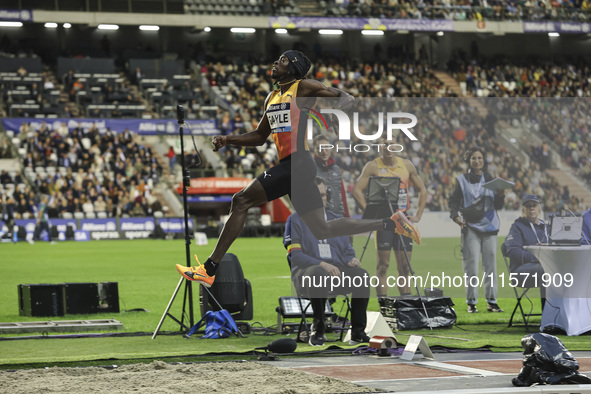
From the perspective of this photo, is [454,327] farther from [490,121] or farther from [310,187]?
[310,187]

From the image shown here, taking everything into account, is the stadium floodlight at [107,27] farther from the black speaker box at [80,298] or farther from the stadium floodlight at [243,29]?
the black speaker box at [80,298]

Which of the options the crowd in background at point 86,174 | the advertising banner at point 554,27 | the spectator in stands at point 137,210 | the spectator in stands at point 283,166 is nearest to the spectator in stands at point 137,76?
the crowd in background at point 86,174

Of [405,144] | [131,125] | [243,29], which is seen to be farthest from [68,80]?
[405,144]

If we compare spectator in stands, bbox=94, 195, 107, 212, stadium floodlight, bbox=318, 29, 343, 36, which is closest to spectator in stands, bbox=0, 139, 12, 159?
spectator in stands, bbox=94, 195, 107, 212

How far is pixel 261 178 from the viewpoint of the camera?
7.91 m

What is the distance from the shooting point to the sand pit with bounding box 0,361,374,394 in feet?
22.7

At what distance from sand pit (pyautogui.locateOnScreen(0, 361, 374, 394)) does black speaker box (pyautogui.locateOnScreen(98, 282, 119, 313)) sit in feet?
19.4

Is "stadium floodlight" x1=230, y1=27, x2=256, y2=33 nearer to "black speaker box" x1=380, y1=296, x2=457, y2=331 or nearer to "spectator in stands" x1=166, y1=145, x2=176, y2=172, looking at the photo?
"spectator in stands" x1=166, y1=145, x2=176, y2=172

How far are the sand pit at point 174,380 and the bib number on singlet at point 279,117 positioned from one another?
6.56 feet

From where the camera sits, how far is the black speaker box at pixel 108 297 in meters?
14.1

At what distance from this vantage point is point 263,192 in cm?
788

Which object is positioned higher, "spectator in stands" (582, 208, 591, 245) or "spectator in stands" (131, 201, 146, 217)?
"spectator in stands" (582, 208, 591, 245)

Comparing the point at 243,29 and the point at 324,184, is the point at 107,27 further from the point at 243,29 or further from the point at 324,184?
the point at 324,184

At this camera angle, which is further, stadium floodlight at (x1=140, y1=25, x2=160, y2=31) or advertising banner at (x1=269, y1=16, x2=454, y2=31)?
advertising banner at (x1=269, y1=16, x2=454, y2=31)
